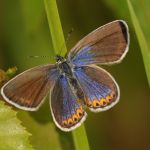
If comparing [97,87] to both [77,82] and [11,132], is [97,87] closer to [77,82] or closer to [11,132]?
[77,82]

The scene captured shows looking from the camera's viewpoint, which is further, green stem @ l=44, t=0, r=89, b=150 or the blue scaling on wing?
the blue scaling on wing

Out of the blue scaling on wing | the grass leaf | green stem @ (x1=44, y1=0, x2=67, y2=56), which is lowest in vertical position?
the grass leaf

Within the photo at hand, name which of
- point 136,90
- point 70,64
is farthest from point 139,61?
point 70,64

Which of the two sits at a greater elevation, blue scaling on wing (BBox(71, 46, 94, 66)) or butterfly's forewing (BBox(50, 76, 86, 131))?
blue scaling on wing (BBox(71, 46, 94, 66))

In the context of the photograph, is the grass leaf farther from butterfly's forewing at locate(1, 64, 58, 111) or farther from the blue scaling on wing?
the blue scaling on wing

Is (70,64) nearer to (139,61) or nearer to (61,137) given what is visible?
(61,137)

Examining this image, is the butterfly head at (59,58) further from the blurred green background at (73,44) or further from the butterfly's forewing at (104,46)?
the blurred green background at (73,44)

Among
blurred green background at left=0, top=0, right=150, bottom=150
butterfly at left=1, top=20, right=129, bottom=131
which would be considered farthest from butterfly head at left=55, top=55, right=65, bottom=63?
blurred green background at left=0, top=0, right=150, bottom=150
